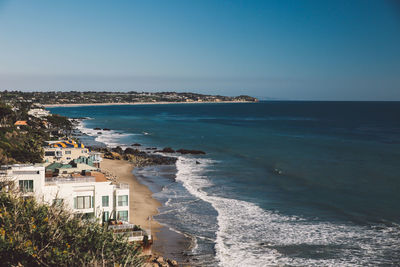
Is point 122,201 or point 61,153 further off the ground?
point 61,153

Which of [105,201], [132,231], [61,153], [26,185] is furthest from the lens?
[61,153]

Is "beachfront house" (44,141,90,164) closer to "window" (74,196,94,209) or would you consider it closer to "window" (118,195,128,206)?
"window" (118,195,128,206)

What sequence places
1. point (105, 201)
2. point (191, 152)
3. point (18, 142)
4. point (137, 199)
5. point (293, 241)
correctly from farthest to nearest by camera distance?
point (191, 152), point (18, 142), point (137, 199), point (293, 241), point (105, 201)

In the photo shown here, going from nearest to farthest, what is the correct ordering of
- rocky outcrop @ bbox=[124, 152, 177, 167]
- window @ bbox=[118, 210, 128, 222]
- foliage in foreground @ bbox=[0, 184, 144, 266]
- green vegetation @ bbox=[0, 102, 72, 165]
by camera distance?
foliage in foreground @ bbox=[0, 184, 144, 266] < window @ bbox=[118, 210, 128, 222] < green vegetation @ bbox=[0, 102, 72, 165] < rocky outcrop @ bbox=[124, 152, 177, 167]

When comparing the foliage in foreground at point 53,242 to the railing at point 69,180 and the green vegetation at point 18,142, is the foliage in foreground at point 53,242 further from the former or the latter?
the green vegetation at point 18,142

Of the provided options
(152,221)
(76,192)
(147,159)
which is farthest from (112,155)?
(76,192)

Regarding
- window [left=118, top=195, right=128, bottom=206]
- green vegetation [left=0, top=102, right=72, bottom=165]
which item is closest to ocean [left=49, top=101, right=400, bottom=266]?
window [left=118, top=195, right=128, bottom=206]

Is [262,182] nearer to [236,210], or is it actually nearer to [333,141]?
[236,210]

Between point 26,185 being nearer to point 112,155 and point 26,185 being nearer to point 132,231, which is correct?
point 132,231
